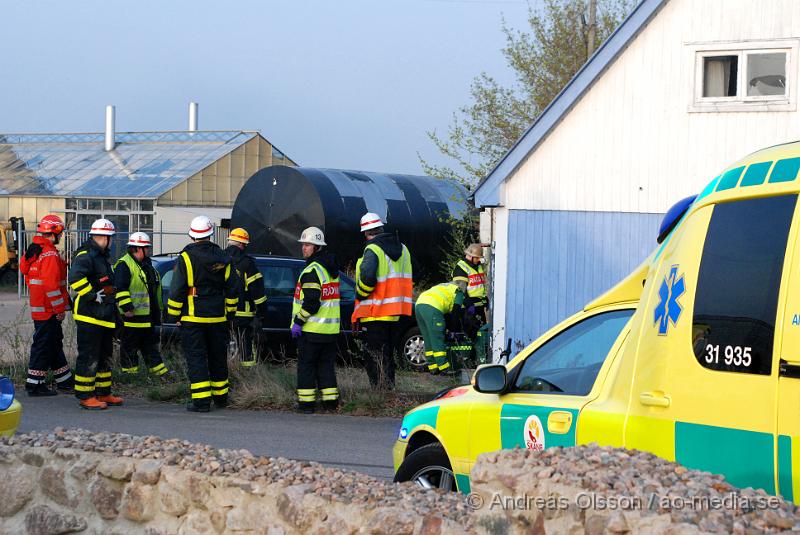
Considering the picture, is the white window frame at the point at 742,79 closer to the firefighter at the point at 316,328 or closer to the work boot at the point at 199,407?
the firefighter at the point at 316,328

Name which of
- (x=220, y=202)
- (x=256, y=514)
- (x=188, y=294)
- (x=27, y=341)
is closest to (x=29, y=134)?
(x=220, y=202)

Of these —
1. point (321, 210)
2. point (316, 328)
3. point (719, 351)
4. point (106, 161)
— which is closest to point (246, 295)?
point (316, 328)

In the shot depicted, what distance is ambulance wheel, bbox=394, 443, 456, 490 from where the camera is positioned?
5613mm

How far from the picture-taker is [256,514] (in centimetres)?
464

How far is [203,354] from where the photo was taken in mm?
11195

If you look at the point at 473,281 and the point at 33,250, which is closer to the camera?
the point at 33,250

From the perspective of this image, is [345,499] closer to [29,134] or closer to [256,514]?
[256,514]

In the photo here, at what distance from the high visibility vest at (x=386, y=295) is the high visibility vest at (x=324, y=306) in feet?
1.35

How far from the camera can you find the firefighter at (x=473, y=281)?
15.5 meters

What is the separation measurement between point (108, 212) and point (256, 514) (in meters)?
35.5

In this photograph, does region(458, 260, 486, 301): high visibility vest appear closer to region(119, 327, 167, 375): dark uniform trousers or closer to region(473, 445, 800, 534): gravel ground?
region(119, 327, 167, 375): dark uniform trousers

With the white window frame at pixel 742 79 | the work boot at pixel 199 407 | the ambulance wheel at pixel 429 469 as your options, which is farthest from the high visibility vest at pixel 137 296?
the ambulance wheel at pixel 429 469

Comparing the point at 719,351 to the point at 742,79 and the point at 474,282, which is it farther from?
the point at 474,282

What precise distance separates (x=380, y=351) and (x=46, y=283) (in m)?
3.83
